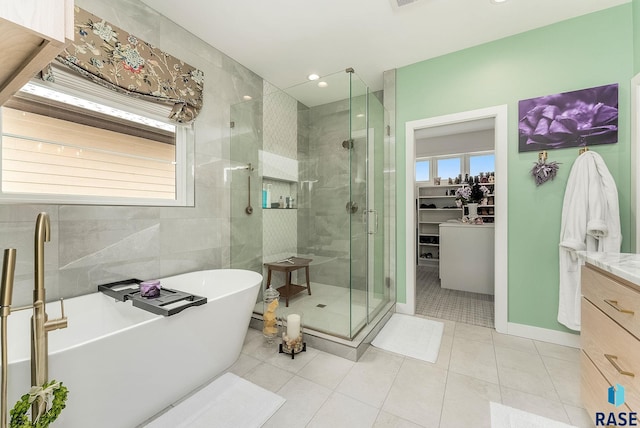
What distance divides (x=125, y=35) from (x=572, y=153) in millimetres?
3598

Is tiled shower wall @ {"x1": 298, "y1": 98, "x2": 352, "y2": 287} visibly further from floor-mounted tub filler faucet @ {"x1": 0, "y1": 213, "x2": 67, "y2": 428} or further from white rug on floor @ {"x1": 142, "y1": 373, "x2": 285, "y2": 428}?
floor-mounted tub filler faucet @ {"x1": 0, "y1": 213, "x2": 67, "y2": 428}

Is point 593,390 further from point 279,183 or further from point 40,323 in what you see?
point 279,183

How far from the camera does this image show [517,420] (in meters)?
1.44

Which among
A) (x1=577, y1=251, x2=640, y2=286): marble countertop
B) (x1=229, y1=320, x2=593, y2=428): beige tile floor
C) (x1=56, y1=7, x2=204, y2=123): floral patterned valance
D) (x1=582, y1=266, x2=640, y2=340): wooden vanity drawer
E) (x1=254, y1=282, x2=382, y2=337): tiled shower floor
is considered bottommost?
(x1=229, y1=320, x2=593, y2=428): beige tile floor

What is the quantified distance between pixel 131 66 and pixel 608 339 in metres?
3.16

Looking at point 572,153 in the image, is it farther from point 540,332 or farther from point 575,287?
point 540,332

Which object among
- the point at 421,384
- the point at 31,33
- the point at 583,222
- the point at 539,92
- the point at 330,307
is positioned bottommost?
the point at 421,384

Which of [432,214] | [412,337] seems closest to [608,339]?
[412,337]

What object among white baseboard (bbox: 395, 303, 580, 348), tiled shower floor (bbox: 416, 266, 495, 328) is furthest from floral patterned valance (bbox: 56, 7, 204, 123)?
white baseboard (bbox: 395, 303, 580, 348)

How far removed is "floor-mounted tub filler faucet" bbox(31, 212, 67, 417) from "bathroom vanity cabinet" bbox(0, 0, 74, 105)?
54 cm

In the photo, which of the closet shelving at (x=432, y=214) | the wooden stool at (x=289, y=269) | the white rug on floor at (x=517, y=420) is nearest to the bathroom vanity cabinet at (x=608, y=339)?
the white rug on floor at (x=517, y=420)

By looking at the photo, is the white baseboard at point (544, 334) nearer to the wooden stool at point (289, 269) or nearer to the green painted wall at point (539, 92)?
the green painted wall at point (539, 92)

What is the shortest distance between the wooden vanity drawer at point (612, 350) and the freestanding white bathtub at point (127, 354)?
1879 mm

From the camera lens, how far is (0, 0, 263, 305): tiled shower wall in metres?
1.61
